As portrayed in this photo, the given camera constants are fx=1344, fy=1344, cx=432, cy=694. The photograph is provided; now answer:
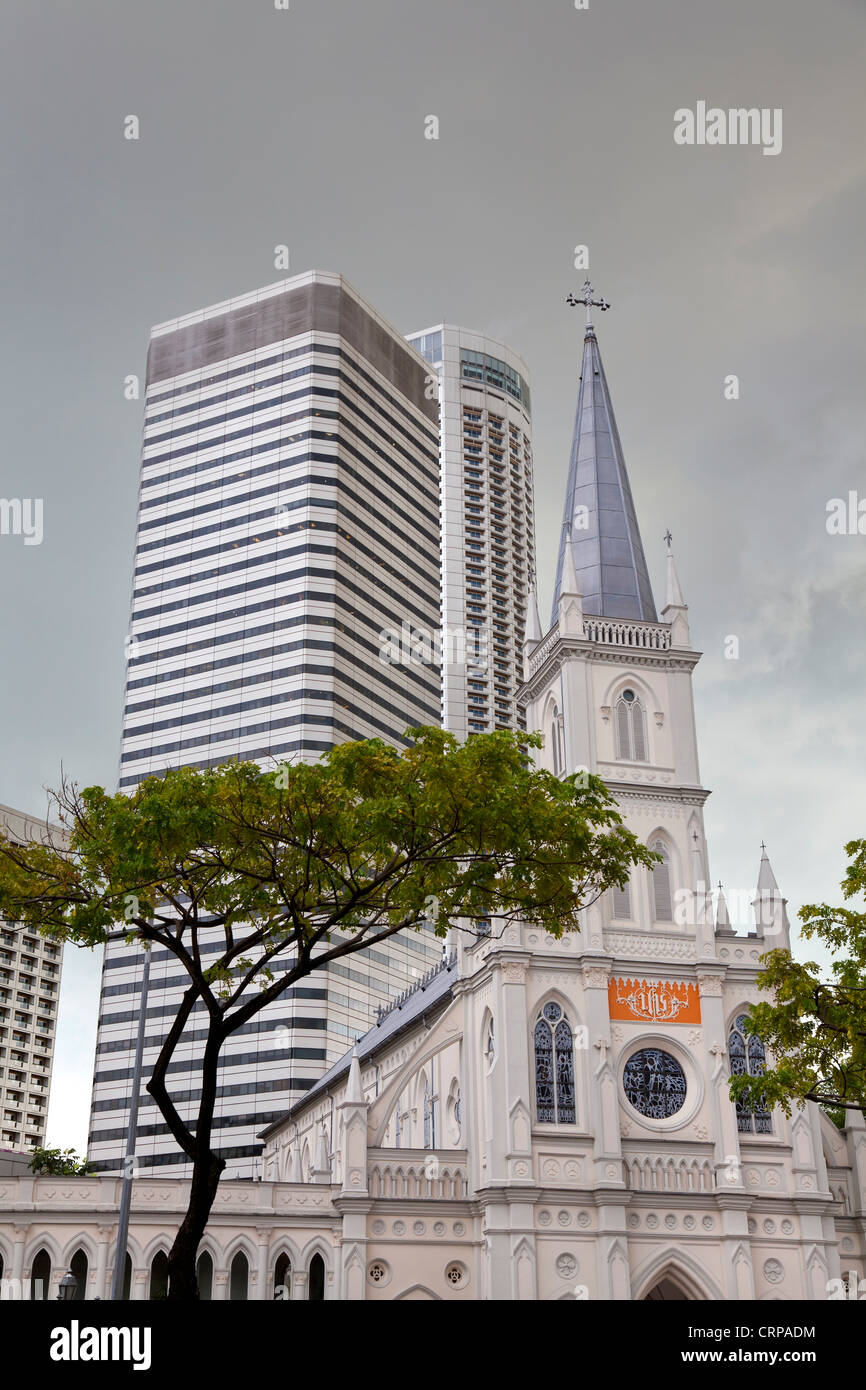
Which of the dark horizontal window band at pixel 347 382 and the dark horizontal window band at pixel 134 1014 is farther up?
the dark horizontal window band at pixel 347 382

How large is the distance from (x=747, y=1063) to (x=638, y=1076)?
4348 millimetres

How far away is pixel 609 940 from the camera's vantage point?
51.7 m

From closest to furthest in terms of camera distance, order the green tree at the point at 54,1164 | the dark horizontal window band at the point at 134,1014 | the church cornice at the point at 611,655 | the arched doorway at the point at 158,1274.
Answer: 1. the arched doorway at the point at 158,1274
2. the church cornice at the point at 611,655
3. the green tree at the point at 54,1164
4. the dark horizontal window band at the point at 134,1014

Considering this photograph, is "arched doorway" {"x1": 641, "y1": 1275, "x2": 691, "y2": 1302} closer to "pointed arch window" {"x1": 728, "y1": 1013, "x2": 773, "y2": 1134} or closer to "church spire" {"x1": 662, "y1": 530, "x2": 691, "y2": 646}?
"pointed arch window" {"x1": 728, "y1": 1013, "x2": 773, "y2": 1134}

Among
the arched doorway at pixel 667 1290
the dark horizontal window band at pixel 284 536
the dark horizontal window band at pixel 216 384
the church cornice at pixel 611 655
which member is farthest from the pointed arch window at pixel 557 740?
the dark horizontal window band at pixel 216 384

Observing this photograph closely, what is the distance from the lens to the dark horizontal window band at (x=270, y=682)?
422 ft

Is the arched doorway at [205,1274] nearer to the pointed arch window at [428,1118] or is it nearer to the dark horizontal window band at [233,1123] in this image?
the pointed arch window at [428,1118]

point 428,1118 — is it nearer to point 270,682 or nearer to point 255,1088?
point 255,1088

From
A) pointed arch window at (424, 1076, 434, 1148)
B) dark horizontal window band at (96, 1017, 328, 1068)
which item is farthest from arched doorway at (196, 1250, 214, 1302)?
dark horizontal window band at (96, 1017, 328, 1068)

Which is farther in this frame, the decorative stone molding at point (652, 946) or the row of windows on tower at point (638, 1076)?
the decorative stone molding at point (652, 946)

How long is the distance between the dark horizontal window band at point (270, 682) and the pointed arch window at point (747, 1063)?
8153 cm
